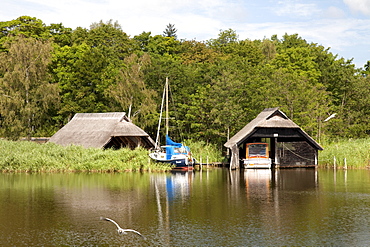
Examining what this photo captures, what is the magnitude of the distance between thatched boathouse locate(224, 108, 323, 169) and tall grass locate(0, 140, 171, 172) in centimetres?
746

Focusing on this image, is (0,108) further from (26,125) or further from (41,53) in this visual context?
(41,53)

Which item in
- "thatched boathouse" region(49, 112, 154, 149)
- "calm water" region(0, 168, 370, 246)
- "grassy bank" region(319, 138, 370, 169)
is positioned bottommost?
"calm water" region(0, 168, 370, 246)

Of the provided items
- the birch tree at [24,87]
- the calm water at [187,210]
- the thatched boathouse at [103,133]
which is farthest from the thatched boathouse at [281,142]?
the birch tree at [24,87]

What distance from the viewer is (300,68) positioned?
6788 centimetres

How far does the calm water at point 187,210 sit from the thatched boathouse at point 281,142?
307 inches

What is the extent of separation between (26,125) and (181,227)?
1576 inches

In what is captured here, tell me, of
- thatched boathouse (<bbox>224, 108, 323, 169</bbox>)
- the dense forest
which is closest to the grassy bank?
thatched boathouse (<bbox>224, 108, 323, 169</bbox>)

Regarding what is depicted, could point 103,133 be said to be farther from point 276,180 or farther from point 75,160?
point 276,180

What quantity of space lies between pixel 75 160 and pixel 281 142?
19.7 m

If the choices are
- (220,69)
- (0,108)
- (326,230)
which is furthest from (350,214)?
(0,108)

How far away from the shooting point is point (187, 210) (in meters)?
23.0

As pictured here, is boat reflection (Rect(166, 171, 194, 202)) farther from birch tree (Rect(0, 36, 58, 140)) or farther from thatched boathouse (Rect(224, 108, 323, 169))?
birch tree (Rect(0, 36, 58, 140))

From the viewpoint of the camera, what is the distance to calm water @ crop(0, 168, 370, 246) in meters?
17.6

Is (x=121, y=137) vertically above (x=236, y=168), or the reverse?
(x=121, y=137)
